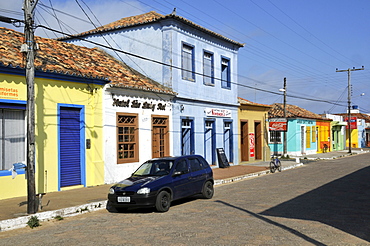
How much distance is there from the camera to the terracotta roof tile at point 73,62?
1385 cm

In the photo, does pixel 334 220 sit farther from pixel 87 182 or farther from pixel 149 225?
pixel 87 182

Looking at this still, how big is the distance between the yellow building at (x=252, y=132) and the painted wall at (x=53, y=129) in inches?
506

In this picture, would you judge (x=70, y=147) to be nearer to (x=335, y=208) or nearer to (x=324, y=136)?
(x=335, y=208)

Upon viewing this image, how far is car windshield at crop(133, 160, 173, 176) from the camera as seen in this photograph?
11727 millimetres

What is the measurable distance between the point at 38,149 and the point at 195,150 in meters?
9.94

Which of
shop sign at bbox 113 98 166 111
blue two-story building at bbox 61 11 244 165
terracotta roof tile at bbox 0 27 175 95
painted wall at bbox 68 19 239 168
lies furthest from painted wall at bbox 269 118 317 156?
shop sign at bbox 113 98 166 111

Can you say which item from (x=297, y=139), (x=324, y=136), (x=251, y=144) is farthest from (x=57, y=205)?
(x=324, y=136)

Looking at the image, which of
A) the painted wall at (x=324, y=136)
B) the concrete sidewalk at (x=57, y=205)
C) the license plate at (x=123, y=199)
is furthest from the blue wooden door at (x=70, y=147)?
the painted wall at (x=324, y=136)

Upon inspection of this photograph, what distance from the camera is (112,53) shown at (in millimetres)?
22000

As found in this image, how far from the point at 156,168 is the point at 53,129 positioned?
14.8 feet

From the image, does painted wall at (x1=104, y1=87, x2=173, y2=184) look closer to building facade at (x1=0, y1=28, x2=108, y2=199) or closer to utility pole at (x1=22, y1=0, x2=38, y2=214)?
building facade at (x1=0, y1=28, x2=108, y2=199)

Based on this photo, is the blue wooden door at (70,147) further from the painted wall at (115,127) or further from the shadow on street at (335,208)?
the shadow on street at (335,208)

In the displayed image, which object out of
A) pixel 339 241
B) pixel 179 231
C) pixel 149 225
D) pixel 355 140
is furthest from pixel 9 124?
pixel 355 140

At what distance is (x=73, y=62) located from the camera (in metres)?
16.5
